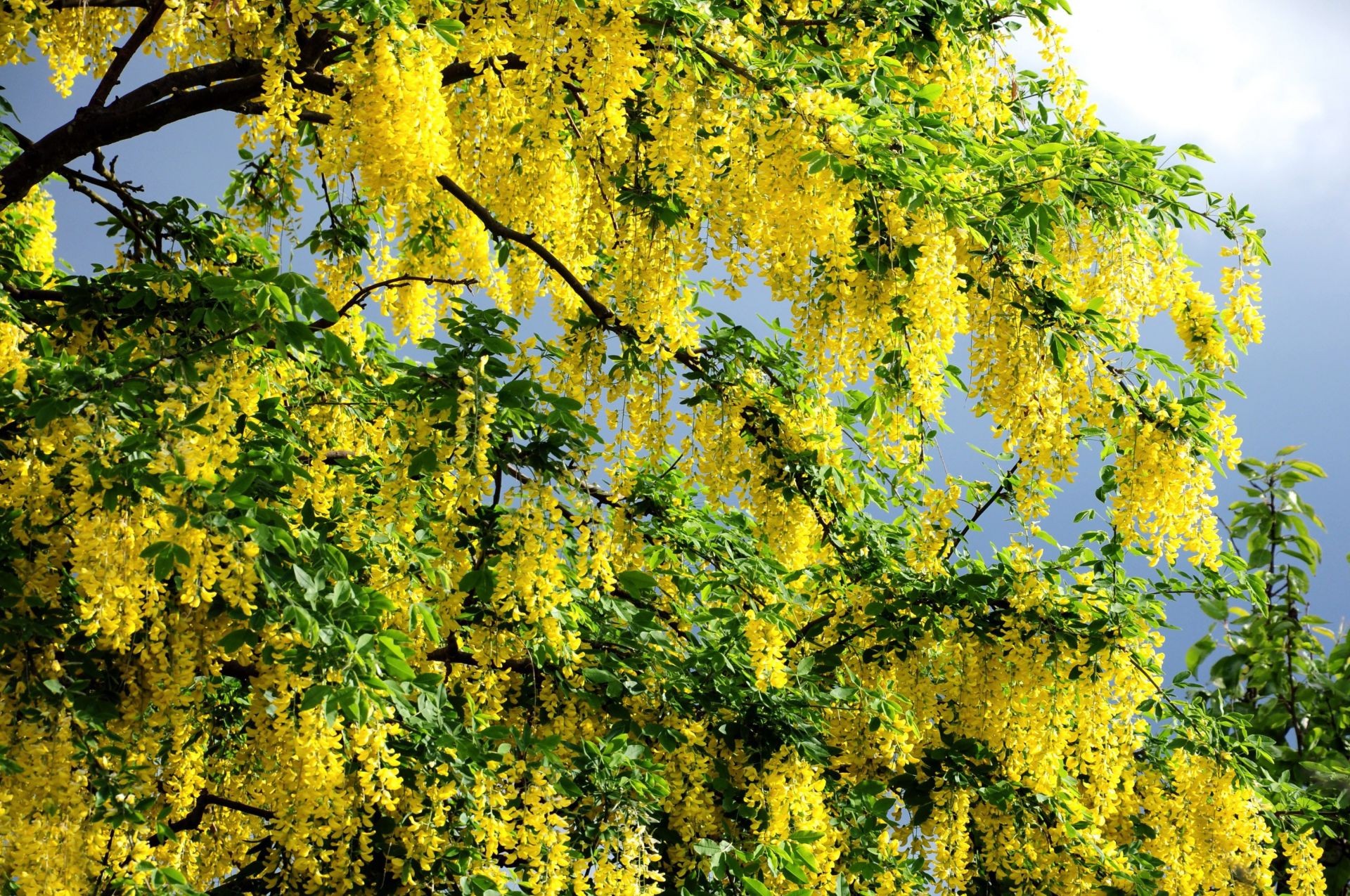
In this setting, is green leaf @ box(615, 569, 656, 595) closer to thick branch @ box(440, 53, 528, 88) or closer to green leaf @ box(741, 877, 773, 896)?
green leaf @ box(741, 877, 773, 896)

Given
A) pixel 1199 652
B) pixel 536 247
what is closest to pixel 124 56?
pixel 536 247

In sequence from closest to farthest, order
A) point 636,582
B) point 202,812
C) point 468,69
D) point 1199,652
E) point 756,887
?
1. point 756,887
2. point 636,582
3. point 468,69
4. point 202,812
5. point 1199,652

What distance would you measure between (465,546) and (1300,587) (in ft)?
15.2

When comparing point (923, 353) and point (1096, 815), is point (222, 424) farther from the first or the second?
point (1096, 815)

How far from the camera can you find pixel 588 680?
4.02 m

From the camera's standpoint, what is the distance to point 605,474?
385 centimetres

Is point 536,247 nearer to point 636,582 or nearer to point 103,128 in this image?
point 636,582

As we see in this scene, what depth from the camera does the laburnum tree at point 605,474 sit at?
3.08 m

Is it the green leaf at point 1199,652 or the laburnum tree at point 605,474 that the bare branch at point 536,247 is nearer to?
the laburnum tree at point 605,474

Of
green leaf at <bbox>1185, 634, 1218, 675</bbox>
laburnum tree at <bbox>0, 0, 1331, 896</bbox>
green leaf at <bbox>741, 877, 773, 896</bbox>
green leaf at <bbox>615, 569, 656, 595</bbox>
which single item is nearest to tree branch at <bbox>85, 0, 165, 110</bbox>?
laburnum tree at <bbox>0, 0, 1331, 896</bbox>

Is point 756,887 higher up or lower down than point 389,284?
lower down

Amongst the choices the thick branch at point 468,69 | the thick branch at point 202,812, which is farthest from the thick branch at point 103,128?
the thick branch at point 202,812

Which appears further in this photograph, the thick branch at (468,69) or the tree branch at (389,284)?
the tree branch at (389,284)

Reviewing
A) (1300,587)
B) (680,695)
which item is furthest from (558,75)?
(1300,587)
